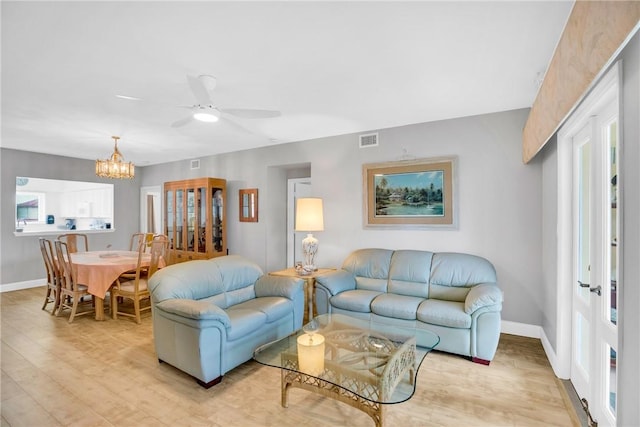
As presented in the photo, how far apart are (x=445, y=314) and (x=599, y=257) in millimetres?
1337

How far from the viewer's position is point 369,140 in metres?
4.40

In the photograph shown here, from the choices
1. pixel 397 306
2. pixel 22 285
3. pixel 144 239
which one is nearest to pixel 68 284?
pixel 144 239

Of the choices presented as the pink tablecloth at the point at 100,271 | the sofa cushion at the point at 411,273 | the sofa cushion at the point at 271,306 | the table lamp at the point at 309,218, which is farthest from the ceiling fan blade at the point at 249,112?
the pink tablecloth at the point at 100,271

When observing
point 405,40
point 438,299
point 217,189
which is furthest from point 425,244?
point 217,189

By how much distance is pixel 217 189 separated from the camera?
19.4ft

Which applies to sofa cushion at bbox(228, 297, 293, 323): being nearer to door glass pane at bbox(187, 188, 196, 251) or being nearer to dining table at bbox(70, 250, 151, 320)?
dining table at bbox(70, 250, 151, 320)

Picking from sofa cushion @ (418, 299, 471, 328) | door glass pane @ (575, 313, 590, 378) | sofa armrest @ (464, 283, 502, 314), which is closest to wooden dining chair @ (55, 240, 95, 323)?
sofa cushion @ (418, 299, 471, 328)

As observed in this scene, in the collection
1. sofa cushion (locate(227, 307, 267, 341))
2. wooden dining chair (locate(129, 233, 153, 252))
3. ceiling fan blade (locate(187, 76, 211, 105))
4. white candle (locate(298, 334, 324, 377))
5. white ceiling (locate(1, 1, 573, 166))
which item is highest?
white ceiling (locate(1, 1, 573, 166))

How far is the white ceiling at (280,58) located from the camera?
72.4 inches

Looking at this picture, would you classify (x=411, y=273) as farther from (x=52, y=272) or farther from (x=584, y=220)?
(x=52, y=272)

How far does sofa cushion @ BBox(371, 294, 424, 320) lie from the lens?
3115mm

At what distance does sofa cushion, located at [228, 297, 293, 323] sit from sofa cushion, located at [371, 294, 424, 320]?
2.99 feet

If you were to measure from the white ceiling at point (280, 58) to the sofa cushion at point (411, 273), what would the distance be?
170 cm

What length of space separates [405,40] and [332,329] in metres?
2.28
